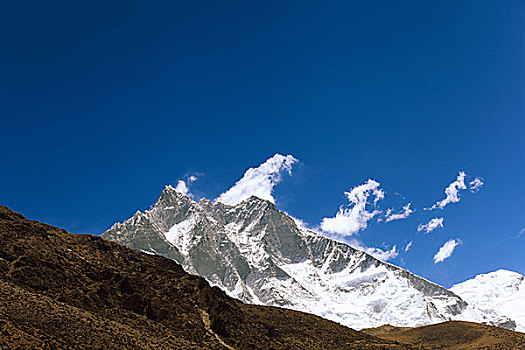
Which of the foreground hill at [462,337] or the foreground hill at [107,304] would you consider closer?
the foreground hill at [107,304]

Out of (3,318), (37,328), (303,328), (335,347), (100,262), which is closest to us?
(3,318)

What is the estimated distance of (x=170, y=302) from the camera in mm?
68812

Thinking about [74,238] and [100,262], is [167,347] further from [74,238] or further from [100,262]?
[74,238]

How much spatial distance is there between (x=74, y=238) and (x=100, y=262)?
874 centimetres

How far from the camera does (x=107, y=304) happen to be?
59.9 meters

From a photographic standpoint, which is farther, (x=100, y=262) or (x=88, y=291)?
(x=100, y=262)

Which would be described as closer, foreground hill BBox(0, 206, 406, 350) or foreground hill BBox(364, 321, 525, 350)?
foreground hill BBox(0, 206, 406, 350)

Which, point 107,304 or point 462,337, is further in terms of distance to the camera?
point 462,337

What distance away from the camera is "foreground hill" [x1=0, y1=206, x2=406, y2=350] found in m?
47.5

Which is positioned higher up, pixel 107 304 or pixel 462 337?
pixel 107 304

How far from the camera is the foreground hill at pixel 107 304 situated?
4747 centimetres

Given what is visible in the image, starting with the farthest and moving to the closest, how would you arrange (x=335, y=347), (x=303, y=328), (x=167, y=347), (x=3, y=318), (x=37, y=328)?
(x=303, y=328) < (x=335, y=347) < (x=167, y=347) < (x=37, y=328) < (x=3, y=318)

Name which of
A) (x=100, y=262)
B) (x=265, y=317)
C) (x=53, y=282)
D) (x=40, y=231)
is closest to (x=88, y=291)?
(x=53, y=282)

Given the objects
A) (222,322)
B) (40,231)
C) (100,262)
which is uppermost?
(40,231)
